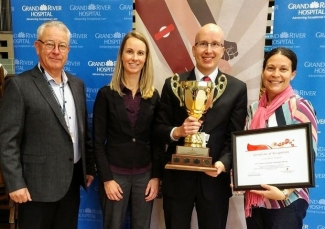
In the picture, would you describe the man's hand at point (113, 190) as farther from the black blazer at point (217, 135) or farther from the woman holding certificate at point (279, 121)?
the woman holding certificate at point (279, 121)

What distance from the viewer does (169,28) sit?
8.11ft

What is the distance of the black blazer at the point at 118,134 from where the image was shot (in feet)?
6.39

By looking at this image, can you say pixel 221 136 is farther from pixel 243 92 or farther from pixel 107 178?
pixel 107 178

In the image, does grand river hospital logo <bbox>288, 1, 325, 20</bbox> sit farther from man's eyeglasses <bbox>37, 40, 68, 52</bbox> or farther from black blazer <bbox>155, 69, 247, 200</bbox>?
man's eyeglasses <bbox>37, 40, 68, 52</bbox>

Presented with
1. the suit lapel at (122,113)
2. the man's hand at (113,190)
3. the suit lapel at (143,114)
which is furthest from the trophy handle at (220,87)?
the man's hand at (113,190)

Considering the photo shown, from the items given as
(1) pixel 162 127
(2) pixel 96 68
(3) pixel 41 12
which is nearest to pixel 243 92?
(1) pixel 162 127

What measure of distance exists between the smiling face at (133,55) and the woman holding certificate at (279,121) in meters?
0.76

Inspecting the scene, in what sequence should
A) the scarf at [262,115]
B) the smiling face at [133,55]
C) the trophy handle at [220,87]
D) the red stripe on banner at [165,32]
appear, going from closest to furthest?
the scarf at [262,115] < the trophy handle at [220,87] < the smiling face at [133,55] < the red stripe on banner at [165,32]

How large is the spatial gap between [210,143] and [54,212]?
1009 mm

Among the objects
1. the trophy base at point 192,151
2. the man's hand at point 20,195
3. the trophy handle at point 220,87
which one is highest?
the trophy handle at point 220,87

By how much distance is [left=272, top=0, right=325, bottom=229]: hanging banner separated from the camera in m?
2.32

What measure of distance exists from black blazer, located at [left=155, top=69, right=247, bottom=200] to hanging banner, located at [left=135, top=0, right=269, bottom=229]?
62cm

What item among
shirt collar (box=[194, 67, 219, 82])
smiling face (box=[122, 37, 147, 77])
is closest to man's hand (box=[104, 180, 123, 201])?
smiling face (box=[122, 37, 147, 77])

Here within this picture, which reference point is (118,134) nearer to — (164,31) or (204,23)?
(164,31)
